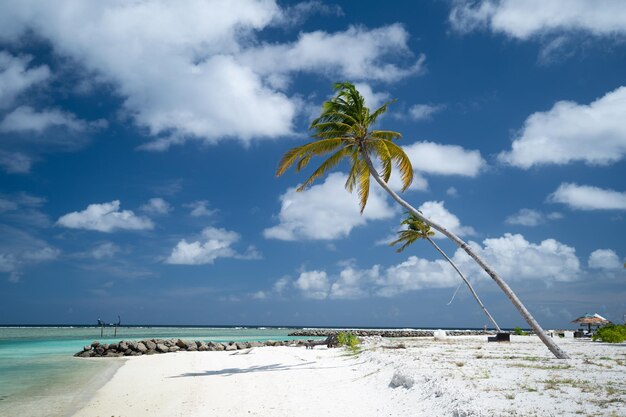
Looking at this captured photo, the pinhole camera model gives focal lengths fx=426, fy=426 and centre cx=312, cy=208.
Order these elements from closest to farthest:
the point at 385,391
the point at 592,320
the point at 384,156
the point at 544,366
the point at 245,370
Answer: the point at 385,391, the point at 544,366, the point at 245,370, the point at 384,156, the point at 592,320

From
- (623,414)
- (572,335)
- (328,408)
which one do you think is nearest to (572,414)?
(623,414)

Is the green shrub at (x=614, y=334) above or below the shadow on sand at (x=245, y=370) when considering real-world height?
above

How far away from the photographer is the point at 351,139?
57.0ft

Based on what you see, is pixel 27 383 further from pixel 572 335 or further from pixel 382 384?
pixel 572 335

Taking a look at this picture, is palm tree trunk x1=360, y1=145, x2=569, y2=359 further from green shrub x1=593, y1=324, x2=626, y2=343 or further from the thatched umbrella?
the thatched umbrella

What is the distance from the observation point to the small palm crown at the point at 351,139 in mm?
17062

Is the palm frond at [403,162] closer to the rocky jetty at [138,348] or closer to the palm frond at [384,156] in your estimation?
the palm frond at [384,156]

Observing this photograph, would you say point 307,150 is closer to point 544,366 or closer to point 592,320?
point 544,366

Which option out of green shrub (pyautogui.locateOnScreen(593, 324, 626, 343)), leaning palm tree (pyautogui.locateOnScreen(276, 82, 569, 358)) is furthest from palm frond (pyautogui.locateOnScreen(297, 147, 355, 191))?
green shrub (pyautogui.locateOnScreen(593, 324, 626, 343))

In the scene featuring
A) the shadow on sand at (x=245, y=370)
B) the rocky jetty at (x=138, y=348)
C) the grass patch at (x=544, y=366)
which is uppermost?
the grass patch at (x=544, y=366)

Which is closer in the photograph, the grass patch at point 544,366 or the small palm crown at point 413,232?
the grass patch at point 544,366

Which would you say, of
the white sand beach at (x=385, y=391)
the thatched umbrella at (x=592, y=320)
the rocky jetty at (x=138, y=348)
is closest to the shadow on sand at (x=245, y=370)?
the white sand beach at (x=385, y=391)

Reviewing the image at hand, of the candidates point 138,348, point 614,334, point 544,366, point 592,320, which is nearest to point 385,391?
point 544,366

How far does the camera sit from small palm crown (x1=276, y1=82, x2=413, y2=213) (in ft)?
56.0
